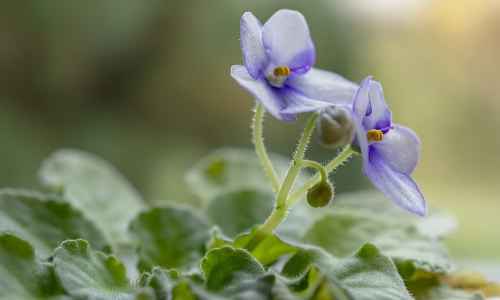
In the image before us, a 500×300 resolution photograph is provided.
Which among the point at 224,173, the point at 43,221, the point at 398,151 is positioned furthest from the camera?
the point at 224,173

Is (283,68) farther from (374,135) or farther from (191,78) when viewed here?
(191,78)

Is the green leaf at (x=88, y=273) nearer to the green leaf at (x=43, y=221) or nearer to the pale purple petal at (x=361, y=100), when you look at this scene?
the green leaf at (x=43, y=221)

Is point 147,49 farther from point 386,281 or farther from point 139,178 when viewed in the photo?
point 386,281

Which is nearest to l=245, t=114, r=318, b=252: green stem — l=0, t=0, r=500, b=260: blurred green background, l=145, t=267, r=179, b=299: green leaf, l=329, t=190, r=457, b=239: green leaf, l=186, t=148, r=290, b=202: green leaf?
l=145, t=267, r=179, b=299: green leaf

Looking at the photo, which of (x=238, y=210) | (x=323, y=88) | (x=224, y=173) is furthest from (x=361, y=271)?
(x=224, y=173)

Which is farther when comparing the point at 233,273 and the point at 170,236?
the point at 170,236

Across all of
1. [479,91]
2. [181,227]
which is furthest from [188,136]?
[181,227]

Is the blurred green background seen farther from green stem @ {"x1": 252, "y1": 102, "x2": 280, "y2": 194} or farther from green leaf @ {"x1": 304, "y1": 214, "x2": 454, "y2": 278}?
green stem @ {"x1": 252, "y1": 102, "x2": 280, "y2": 194}
